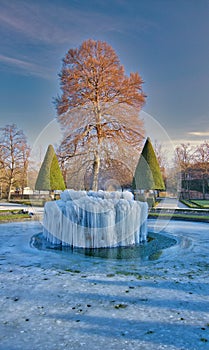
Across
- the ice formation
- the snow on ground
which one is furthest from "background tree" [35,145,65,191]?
the snow on ground

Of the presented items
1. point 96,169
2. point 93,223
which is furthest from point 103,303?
point 96,169

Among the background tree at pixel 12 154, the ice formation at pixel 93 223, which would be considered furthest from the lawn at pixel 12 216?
the background tree at pixel 12 154

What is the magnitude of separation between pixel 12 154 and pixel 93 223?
2167cm

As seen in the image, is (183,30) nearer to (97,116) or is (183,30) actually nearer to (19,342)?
(97,116)

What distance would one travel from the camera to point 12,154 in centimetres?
2522

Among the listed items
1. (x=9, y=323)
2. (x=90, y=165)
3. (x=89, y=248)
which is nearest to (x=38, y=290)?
(x=9, y=323)

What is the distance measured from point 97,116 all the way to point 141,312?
14221 mm

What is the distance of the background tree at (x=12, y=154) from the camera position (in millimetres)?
25172

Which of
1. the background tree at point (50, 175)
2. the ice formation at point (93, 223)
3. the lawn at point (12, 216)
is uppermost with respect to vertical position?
the background tree at point (50, 175)

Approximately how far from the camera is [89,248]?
559 cm

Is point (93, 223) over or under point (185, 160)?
under

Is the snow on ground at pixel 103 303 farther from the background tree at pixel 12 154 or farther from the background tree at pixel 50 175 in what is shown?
the background tree at pixel 12 154

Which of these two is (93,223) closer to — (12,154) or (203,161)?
(12,154)

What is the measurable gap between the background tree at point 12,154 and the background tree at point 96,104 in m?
9.93
